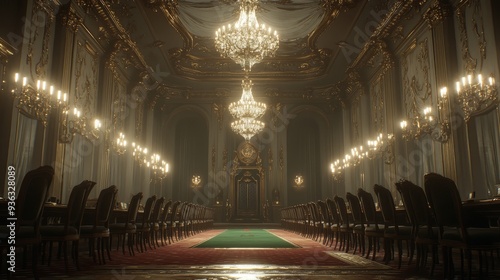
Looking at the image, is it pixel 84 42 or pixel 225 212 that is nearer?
pixel 84 42

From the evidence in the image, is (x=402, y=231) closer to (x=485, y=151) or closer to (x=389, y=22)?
(x=485, y=151)

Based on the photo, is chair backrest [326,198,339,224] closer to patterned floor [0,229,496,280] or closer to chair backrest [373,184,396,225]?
chair backrest [373,184,396,225]

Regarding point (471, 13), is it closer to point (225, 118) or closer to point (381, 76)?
point (381, 76)

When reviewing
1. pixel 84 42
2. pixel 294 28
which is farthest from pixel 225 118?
pixel 84 42

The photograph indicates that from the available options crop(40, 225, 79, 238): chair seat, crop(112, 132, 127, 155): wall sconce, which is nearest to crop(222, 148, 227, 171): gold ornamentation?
crop(112, 132, 127, 155): wall sconce

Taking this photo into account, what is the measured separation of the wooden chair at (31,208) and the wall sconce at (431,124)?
7259 mm

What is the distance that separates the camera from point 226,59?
1588cm

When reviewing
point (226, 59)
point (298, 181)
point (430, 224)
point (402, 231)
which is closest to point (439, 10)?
point (402, 231)

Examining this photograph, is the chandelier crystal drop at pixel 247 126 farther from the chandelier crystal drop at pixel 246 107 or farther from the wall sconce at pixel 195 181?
the wall sconce at pixel 195 181

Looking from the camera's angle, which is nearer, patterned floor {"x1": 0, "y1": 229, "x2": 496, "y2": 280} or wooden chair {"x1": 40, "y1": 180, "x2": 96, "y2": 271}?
patterned floor {"x1": 0, "y1": 229, "x2": 496, "y2": 280}

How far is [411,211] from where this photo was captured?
15.8 ft

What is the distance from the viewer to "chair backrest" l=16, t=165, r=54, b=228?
3701 mm

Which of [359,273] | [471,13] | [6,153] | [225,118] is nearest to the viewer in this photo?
[359,273]

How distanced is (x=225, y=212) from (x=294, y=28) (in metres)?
8.40
